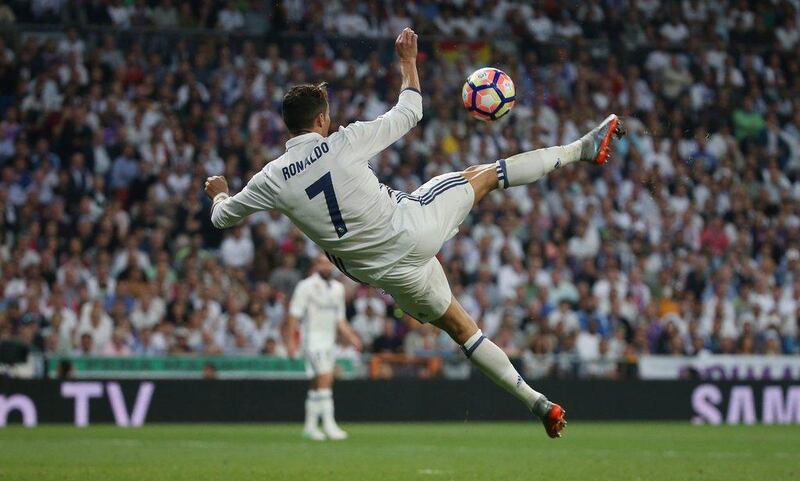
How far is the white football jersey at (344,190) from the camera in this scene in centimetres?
869

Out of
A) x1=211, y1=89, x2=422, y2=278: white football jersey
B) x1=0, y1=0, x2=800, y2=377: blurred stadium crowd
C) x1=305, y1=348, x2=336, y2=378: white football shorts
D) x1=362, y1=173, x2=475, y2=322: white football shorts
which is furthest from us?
x1=0, y1=0, x2=800, y2=377: blurred stadium crowd

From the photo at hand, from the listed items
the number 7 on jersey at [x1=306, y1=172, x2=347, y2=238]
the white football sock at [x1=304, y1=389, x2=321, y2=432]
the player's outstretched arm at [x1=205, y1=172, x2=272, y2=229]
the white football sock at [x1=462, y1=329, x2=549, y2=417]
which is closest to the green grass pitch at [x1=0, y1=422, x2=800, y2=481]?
the white football sock at [x1=304, y1=389, x2=321, y2=432]

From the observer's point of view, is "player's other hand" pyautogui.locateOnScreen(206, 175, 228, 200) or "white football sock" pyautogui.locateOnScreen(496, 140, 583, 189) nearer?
"white football sock" pyautogui.locateOnScreen(496, 140, 583, 189)

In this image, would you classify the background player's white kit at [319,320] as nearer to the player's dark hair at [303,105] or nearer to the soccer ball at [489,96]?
the soccer ball at [489,96]

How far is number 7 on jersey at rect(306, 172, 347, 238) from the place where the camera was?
28.5 ft

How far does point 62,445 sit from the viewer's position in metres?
13.8

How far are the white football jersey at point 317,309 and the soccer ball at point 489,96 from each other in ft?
22.9

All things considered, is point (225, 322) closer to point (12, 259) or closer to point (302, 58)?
point (12, 259)

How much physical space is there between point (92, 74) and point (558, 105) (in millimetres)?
8010

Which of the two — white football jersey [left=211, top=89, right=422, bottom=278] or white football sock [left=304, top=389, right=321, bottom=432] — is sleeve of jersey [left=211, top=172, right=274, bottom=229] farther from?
white football sock [left=304, top=389, right=321, bottom=432]

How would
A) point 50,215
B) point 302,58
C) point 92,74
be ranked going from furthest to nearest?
point 302,58
point 92,74
point 50,215

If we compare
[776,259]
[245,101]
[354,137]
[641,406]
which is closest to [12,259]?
[245,101]

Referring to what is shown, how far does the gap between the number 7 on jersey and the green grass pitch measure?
92.1 inches

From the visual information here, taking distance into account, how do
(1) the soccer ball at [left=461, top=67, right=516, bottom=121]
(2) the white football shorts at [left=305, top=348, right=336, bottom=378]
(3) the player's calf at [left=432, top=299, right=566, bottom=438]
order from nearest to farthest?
1. (3) the player's calf at [left=432, top=299, right=566, bottom=438]
2. (1) the soccer ball at [left=461, top=67, right=516, bottom=121]
3. (2) the white football shorts at [left=305, top=348, right=336, bottom=378]
